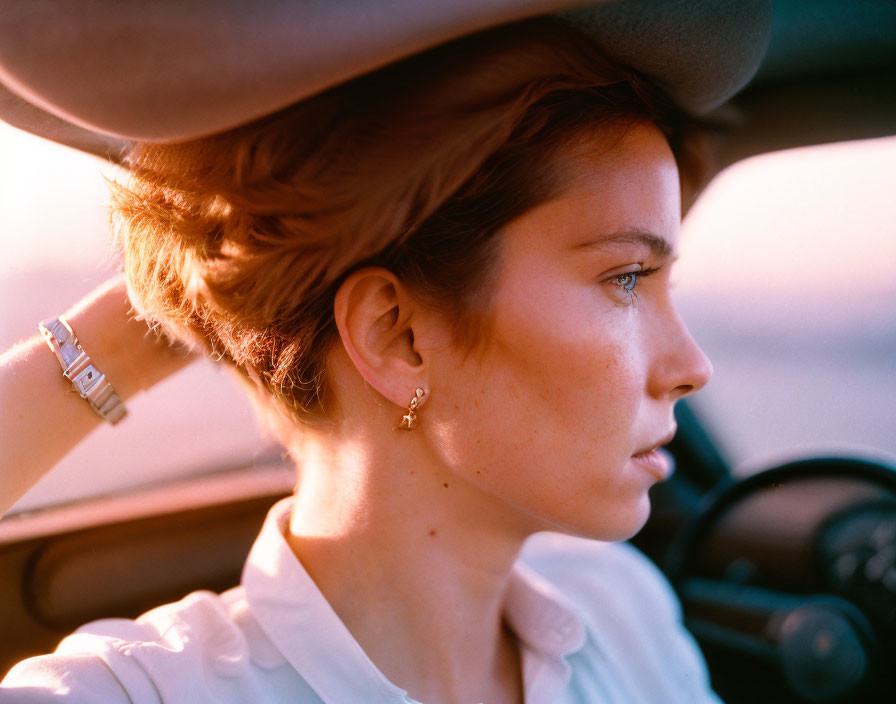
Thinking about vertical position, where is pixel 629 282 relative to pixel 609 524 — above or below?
above

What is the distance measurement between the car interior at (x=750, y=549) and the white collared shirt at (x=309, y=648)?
0.24m

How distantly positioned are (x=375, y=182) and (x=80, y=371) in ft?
2.52

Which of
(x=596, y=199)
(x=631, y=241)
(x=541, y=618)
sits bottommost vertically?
(x=541, y=618)

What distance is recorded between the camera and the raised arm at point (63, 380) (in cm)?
169

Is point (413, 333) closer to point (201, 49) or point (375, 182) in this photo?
point (375, 182)

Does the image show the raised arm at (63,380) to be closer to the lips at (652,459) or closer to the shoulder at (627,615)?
the lips at (652,459)

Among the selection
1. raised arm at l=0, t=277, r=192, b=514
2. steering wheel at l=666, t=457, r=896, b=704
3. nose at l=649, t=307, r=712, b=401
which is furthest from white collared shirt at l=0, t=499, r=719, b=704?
nose at l=649, t=307, r=712, b=401

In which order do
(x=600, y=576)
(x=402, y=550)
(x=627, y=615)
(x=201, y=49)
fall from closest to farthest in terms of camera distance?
(x=201, y=49) → (x=402, y=550) → (x=627, y=615) → (x=600, y=576)

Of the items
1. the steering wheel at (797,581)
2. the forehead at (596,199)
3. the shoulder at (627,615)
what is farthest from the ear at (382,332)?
the steering wheel at (797,581)

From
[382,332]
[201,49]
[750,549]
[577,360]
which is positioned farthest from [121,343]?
[750,549]

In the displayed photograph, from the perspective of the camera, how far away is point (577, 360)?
1615 mm

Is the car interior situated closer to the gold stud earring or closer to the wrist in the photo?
the wrist

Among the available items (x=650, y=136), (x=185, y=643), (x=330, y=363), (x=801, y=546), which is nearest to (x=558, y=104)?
(x=650, y=136)

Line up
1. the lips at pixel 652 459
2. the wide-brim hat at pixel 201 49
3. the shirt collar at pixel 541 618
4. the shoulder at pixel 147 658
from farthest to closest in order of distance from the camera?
the shirt collar at pixel 541 618 → the lips at pixel 652 459 → the shoulder at pixel 147 658 → the wide-brim hat at pixel 201 49
